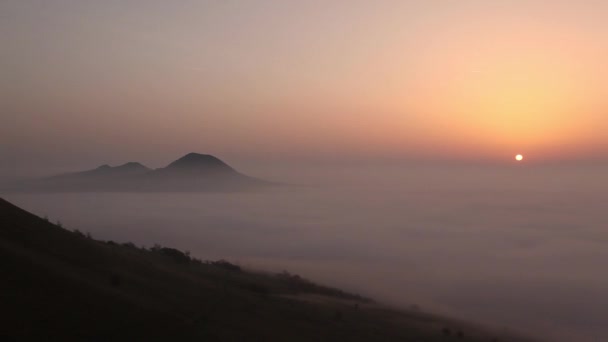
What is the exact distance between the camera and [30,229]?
42.7 ft

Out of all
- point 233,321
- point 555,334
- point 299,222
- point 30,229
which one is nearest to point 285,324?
point 233,321

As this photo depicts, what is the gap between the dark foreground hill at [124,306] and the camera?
8.77 m

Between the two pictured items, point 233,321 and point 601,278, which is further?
point 601,278

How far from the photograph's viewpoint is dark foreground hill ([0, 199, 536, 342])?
8.77 meters

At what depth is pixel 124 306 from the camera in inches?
393

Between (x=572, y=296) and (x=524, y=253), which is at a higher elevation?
(x=524, y=253)

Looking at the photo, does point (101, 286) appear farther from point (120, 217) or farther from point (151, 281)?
point (120, 217)

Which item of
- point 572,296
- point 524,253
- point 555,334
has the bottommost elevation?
point 555,334

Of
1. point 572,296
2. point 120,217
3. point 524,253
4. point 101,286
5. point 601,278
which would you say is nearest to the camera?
point 101,286

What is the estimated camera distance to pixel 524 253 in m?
71.2

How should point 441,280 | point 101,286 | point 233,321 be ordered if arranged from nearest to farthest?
point 101,286 → point 233,321 → point 441,280

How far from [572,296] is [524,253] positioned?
2716cm

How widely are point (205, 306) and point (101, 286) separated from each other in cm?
292

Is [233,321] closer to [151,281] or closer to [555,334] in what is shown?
[151,281]
